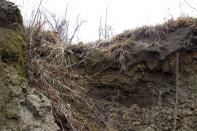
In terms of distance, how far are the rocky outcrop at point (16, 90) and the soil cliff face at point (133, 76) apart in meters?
0.54

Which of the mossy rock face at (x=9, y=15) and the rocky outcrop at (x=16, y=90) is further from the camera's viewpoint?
the mossy rock face at (x=9, y=15)

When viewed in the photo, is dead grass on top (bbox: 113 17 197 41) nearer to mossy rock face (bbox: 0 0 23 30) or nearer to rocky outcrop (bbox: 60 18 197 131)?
rocky outcrop (bbox: 60 18 197 131)

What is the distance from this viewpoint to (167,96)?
3.87m

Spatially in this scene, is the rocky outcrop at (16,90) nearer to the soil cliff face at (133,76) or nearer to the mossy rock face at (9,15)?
the mossy rock face at (9,15)

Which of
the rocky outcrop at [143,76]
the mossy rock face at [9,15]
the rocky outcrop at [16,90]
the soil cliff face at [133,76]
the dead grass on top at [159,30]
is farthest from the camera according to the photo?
the dead grass on top at [159,30]

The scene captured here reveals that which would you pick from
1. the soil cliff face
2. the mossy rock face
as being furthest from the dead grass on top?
the mossy rock face

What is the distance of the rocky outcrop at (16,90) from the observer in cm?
251

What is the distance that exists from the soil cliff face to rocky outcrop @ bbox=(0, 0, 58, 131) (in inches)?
21.4

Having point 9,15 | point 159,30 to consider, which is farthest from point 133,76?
point 9,15

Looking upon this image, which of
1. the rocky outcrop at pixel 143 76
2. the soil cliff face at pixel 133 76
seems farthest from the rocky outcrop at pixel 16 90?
the rocky outcrop at pixel 143 76

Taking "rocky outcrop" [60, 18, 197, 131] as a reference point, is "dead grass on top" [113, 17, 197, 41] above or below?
above

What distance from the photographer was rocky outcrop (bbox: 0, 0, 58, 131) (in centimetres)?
251

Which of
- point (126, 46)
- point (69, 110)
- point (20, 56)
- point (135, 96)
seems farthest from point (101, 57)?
point (20, 56)

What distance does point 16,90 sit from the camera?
8.52 ft
